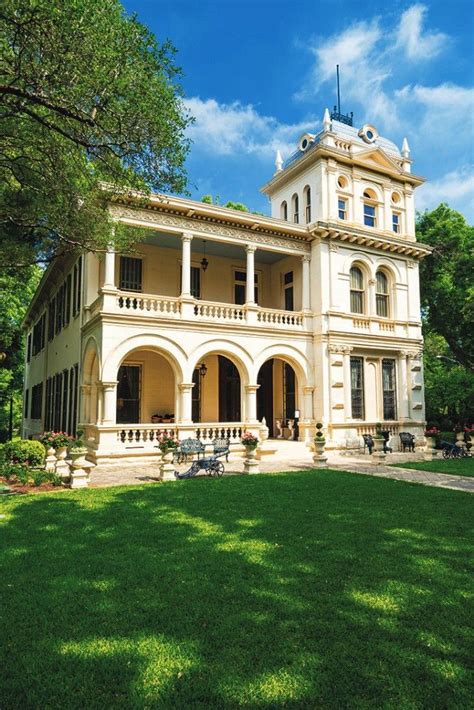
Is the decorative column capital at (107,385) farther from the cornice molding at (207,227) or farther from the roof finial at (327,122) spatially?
the roof finial at (327,122)

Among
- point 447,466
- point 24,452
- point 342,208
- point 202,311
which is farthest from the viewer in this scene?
point 342,208

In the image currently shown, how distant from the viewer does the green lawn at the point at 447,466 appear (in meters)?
13.9

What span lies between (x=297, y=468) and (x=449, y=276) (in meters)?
17.5

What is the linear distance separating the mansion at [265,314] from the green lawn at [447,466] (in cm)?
448

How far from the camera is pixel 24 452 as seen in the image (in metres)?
13.6

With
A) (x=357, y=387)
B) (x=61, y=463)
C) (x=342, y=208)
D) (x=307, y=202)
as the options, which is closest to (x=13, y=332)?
(x=61, y=463)

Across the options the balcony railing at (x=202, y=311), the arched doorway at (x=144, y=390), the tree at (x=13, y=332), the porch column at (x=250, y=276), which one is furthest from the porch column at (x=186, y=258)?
the tree at (x=13, y=332)

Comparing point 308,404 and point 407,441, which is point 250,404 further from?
point 407,441

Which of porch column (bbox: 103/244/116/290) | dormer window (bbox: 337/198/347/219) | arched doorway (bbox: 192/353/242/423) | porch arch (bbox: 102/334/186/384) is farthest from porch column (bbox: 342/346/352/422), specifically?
porch column (bbox: 103/244/116/290)

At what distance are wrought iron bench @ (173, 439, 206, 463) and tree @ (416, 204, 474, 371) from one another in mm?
17989

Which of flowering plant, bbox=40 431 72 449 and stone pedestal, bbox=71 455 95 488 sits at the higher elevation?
flowering plant, bbox=40 431 72 449

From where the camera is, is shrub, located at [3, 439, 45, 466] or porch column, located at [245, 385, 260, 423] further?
porch column, located at [245, 385, 260, 423]

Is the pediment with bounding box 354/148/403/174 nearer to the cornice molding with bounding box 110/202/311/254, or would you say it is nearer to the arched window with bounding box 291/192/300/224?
the arched window with bounding box 291/192/300/224

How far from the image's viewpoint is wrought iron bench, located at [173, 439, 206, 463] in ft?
50.5
